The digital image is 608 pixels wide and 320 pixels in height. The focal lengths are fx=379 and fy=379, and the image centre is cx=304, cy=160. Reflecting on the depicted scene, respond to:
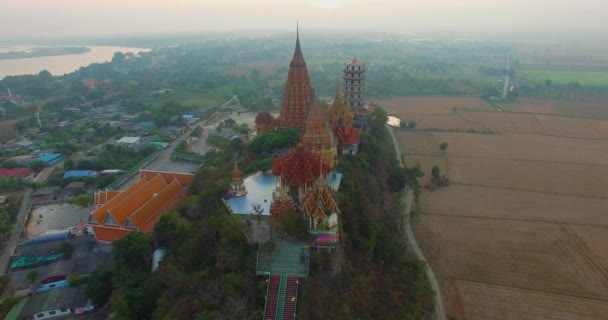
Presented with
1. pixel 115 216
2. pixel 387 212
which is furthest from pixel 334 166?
pixel 115 216

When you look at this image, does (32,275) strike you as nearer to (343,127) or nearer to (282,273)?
(282,273)

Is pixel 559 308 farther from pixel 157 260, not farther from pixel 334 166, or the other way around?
pixel 157 260

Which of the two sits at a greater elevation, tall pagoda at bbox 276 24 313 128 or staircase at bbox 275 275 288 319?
tall pagoda at bbox 276 24 313 128

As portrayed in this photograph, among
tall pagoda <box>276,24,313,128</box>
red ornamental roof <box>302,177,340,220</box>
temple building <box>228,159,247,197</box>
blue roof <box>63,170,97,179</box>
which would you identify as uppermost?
tall pagoda <box>276,24,313,128</box>

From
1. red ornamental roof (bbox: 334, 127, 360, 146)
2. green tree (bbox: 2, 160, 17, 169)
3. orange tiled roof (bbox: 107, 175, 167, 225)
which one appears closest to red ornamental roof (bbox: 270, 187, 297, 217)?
orange tiled roof (bbox: 107, 175, 167, 225)

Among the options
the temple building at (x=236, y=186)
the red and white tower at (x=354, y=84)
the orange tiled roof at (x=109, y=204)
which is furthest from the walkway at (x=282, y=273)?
the red and white tower at (x=354, y=84)

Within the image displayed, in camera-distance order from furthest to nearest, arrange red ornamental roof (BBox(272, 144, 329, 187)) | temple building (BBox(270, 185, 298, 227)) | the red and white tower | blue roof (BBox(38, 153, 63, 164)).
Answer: blue roof (BBox(38, 153, 63, 164))
the red and white tower
red ornamental roof (BBox(272, 144, 329, 187))
temple building (BBox(270, 185, 298, 227))

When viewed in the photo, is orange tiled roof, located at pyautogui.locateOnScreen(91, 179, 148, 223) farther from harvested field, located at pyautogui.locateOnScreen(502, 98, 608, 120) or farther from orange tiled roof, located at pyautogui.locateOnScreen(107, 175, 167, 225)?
harvested field, located at pyautogui.locateOnScreen(502, 98, 608, 120)
